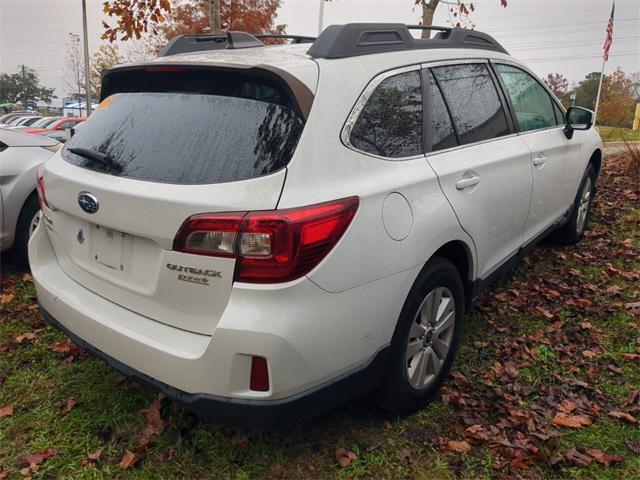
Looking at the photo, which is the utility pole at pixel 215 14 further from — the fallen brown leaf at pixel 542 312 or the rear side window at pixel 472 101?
the fallen brown leaf at pixel 542 312

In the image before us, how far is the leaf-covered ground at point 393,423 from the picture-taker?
8.20 ft

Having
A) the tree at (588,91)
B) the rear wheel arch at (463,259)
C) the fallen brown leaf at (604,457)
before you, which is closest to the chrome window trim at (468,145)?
the rear wheel arch at (463,259)

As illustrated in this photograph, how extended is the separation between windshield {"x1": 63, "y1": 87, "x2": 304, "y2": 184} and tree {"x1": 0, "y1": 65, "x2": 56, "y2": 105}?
88.7m

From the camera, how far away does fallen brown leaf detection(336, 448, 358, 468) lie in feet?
8.16

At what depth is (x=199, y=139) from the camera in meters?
2.20

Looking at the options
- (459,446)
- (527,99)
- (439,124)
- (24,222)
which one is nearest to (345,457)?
(459,446)

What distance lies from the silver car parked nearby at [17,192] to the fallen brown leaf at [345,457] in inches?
137

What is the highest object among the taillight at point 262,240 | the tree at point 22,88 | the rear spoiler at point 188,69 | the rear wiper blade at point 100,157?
the rear spoiler at point 188,69

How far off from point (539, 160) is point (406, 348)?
6.81 feet

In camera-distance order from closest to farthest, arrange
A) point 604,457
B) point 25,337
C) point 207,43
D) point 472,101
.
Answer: point 604,457, point 207,43, point 472,101, point 25,337

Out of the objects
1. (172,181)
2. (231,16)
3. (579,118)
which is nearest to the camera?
(172,181)

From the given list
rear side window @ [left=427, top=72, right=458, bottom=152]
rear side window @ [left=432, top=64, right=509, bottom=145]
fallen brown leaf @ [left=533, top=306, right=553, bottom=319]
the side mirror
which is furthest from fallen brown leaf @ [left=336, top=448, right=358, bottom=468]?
the side mirror

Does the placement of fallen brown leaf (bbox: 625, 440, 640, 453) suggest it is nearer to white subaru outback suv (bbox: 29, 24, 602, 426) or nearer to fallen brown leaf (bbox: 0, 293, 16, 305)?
white subaru outback suv (bbox: 29, 24, 602, 426)

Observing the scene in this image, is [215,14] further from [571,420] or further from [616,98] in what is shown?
[616,98]
